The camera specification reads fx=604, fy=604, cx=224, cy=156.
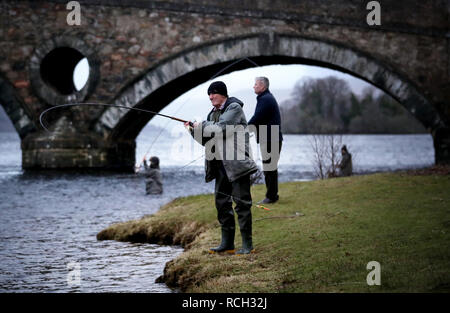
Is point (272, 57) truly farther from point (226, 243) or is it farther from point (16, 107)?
point (226, 243)

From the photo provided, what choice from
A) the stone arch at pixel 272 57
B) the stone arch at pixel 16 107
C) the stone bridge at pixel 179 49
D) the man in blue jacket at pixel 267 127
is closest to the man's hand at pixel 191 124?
the man in blue jacket at pixel 267 127

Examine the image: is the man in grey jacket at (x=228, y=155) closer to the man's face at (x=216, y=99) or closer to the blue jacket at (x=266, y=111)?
the man's face at (x=216, y=99)

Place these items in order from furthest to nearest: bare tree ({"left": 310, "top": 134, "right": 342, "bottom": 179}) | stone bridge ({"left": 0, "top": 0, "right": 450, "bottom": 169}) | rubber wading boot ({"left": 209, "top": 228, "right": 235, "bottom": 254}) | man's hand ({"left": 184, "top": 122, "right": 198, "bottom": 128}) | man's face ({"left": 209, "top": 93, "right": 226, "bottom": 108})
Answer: stone bridge ({"left": 0, "top": 0, "right": 450, "bottom": 169})
bare tree ({"left": 310, "top": 134, "right": 342, "bottom": 179})
rubber wading boot ({"left": 209, "top": 228, "right": 235, "bottom": 254})
man's face ({"left": 209, "top": 93, "right": 226, "bottom": 108})
man's hand ({"left": 184, "top": 122, "right": 198, "bottom": 128})

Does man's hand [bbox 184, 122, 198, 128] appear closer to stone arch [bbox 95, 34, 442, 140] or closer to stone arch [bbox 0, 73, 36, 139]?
stone arch [bbox 95, 34, 442, 140]

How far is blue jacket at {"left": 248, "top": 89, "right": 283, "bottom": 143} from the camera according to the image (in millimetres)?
8148

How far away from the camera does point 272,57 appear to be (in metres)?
19.4

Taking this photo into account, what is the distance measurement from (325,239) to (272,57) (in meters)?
14.0

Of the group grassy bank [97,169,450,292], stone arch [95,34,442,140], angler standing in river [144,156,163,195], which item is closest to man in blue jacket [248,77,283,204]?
grassy bank [97,169,450,292]

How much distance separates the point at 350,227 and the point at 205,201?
11.6ft

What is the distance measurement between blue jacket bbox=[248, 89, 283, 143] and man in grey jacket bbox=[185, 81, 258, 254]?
224cm

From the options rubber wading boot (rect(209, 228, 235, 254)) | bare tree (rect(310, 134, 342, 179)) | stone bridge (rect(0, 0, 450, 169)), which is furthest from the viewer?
stone bridge (rect(0, 0, 450, 169))
